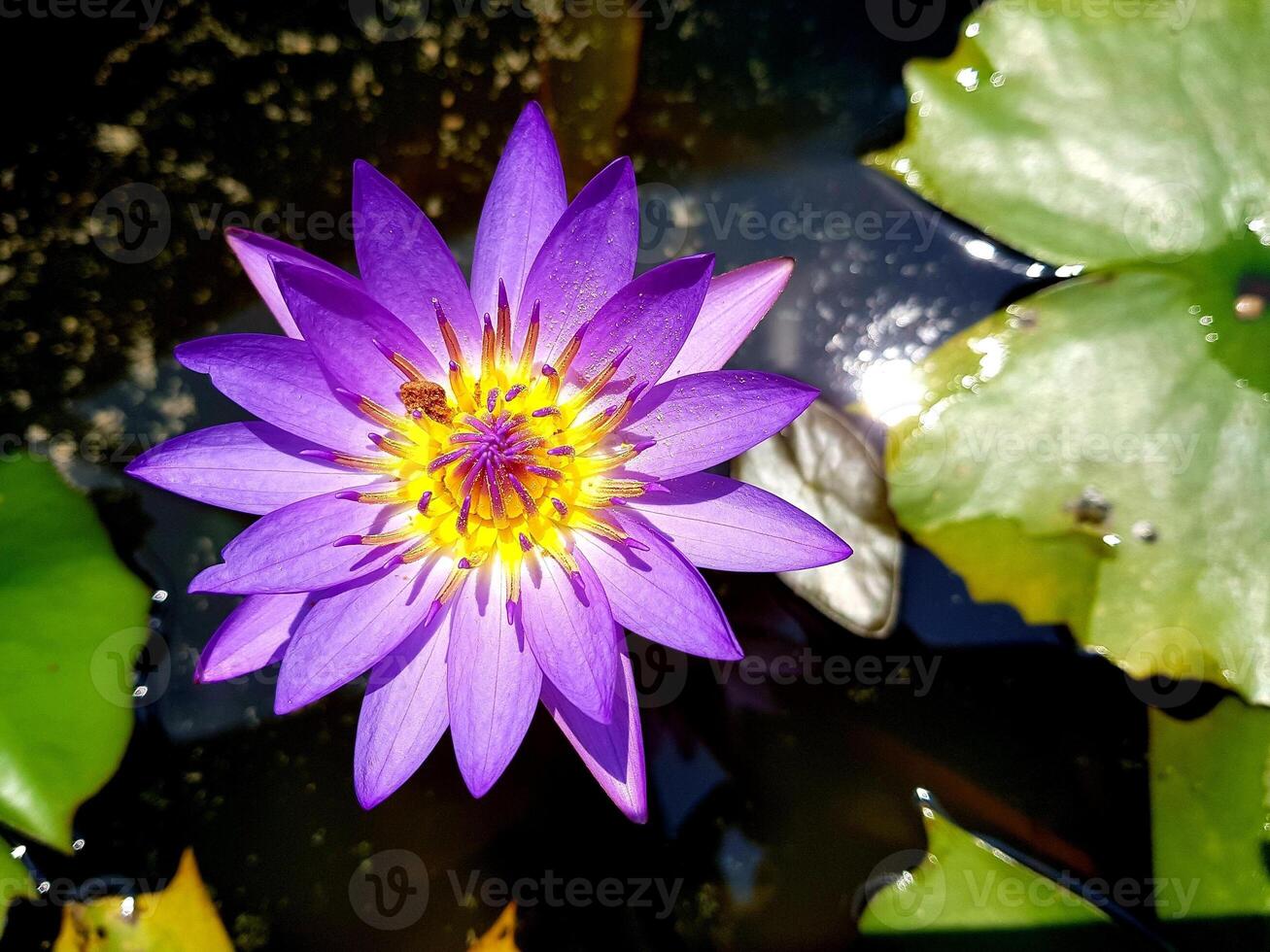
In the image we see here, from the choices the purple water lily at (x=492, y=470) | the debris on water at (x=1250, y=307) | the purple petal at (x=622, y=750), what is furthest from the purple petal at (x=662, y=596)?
the debris on water at (x=1250, y=307)

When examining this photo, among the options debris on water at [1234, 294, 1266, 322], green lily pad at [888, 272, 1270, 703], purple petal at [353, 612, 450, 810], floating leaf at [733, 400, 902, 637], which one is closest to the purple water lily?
purple petal at [353, 612, 450, 810]

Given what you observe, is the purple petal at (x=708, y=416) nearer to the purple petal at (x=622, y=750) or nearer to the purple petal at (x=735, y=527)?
the purple petal at (x=735, y=527)

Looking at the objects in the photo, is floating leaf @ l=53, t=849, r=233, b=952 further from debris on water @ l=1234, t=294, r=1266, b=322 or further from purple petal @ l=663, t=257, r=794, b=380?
debris on water @ l=1234, t=294, r=1266, b=322

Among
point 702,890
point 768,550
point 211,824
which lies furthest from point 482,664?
point 211,824

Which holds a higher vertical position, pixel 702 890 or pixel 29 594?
pixel 29 594

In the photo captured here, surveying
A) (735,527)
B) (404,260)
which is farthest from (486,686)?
(404,260)

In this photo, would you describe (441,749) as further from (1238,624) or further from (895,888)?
(1238,624)
